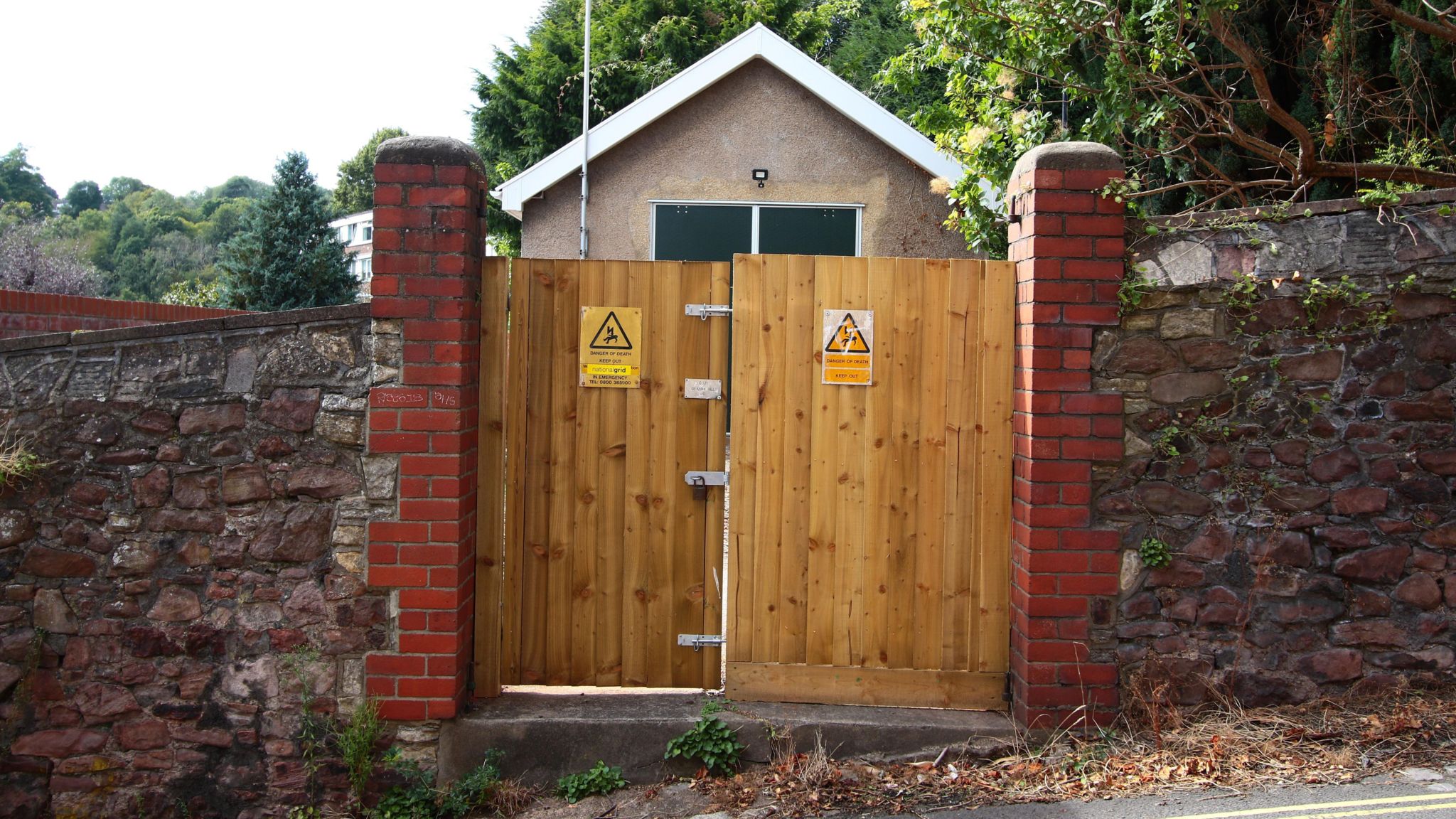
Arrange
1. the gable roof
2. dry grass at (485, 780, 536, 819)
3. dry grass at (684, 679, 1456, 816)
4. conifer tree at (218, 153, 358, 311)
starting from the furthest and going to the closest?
conifer tree at (218, 153, 358, 311)
the gable roof
dry grass at (485, 780, 536, 819)
dry grass at (684, 679, 1456, 816)

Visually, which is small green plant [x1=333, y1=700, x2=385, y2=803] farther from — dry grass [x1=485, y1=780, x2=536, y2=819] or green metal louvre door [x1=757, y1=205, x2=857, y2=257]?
green metal louvre door [x1=757, y1=205, x2=857, y2=257]

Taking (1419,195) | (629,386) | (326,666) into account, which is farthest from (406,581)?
(1419,195)

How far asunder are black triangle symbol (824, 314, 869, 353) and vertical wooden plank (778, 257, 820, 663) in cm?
6

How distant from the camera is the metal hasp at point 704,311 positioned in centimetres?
408

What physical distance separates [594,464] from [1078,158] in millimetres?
2293

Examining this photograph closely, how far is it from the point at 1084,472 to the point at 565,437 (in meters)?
2.10

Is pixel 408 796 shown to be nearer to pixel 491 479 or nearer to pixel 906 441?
pixel 491 479

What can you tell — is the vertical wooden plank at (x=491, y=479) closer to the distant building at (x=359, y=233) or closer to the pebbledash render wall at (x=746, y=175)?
the pebbledash render wall at (x=746, y=175)

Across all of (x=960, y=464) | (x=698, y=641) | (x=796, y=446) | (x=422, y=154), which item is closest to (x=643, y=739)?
(x=698, y=641)

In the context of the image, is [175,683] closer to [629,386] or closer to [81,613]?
[81,613]

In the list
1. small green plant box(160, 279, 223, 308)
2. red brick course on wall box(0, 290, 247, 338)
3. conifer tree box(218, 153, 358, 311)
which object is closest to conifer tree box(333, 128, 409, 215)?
small green plant box(160, 279, 223, 308)

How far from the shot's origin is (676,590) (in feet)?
13.5

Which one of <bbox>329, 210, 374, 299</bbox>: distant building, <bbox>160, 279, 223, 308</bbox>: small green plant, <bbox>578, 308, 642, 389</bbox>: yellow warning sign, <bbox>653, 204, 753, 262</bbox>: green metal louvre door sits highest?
<bbox>329, 210, 374, 299</bbox>: distant building

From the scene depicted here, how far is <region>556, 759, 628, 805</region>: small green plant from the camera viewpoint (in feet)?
12.5
